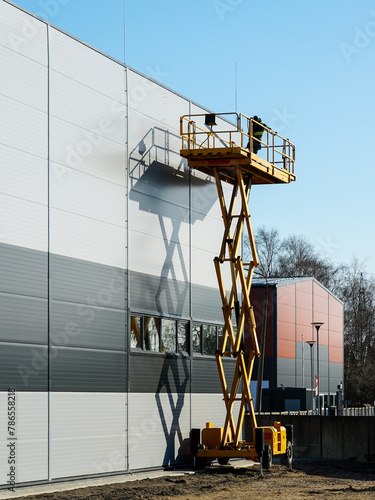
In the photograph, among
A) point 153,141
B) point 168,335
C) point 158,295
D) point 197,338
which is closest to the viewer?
point 158,295

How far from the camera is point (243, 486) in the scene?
20953 mm

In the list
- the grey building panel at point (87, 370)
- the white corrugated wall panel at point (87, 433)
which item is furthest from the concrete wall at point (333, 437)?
the grey building panel at point (87, 370)

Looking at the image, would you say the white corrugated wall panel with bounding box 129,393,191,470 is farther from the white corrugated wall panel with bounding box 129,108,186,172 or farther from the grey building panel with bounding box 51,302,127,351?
the white corrugated wall panel with bounding box 129,108,186,172

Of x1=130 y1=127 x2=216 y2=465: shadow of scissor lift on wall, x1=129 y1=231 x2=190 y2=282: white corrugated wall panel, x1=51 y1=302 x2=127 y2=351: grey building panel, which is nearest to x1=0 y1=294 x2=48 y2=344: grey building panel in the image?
x1=51 y1=302 x2=127 y2=351: grey building panel

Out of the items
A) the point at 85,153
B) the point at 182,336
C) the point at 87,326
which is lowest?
the point at 182,336

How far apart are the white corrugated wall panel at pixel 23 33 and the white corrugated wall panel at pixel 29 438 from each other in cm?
770

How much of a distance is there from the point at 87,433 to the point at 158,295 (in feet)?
16.8

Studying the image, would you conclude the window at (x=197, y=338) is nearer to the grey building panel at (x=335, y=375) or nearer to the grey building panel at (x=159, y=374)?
the grey building panel at (x=159, y=374)

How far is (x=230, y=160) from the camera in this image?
80.1 ft

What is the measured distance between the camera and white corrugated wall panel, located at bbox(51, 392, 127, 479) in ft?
64.1

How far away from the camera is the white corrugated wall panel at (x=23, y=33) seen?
61.0 feet

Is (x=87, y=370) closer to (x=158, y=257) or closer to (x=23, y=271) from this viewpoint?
(x=23, y=271)

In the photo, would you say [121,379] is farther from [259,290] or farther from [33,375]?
[259,290]

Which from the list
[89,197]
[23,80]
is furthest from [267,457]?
[23,80]
